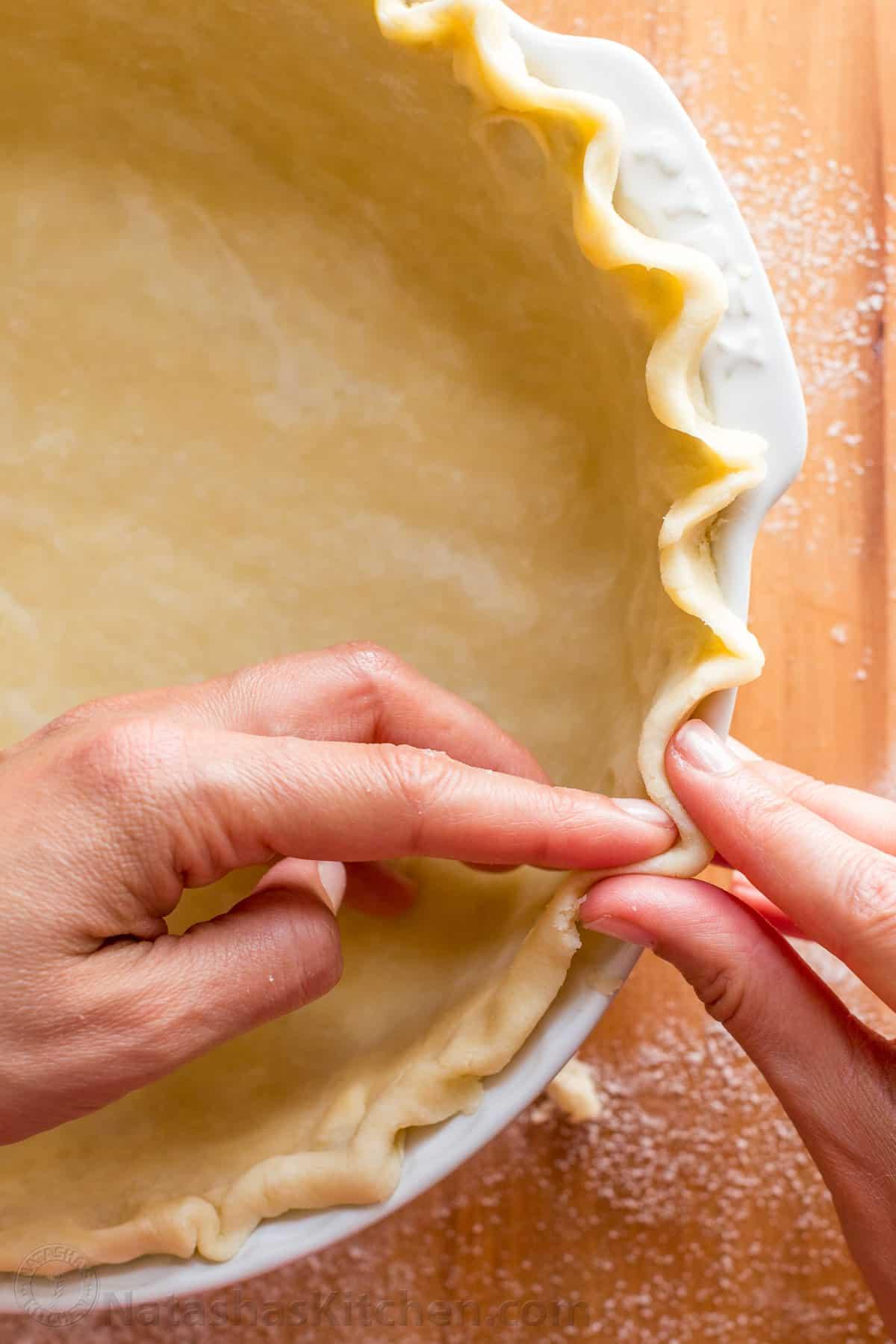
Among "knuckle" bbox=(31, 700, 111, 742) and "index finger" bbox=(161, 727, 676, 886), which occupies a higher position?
"index finger" bbox=(161, 727, 676, 886)

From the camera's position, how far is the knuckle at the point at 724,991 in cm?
68

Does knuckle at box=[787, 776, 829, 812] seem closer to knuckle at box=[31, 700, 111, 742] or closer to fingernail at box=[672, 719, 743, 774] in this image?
fingernail at box=[672, 719, 743, 774]

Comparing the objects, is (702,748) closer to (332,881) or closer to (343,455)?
(332,881)

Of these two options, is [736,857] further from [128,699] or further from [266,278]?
[266,278]

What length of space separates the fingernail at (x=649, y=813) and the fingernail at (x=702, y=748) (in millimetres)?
34

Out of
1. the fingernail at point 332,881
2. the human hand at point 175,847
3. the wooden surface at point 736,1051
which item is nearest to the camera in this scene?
the human hand at point 175,847

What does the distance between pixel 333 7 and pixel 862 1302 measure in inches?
41.1

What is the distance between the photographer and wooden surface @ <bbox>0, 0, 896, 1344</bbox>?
0.96 metres

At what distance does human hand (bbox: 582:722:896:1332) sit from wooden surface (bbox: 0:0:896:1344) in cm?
21

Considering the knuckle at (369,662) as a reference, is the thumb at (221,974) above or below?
below

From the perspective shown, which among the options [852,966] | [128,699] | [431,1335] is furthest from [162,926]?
[431,1335]

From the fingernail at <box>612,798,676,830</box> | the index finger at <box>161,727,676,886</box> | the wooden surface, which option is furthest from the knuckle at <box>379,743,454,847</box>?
the wooden surface

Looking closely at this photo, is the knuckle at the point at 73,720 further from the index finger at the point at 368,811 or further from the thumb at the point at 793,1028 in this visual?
the thumb at the point at 793,1028

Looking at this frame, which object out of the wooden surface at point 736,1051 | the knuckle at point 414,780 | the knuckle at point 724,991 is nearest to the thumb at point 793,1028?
the knuckle at point 724,991
